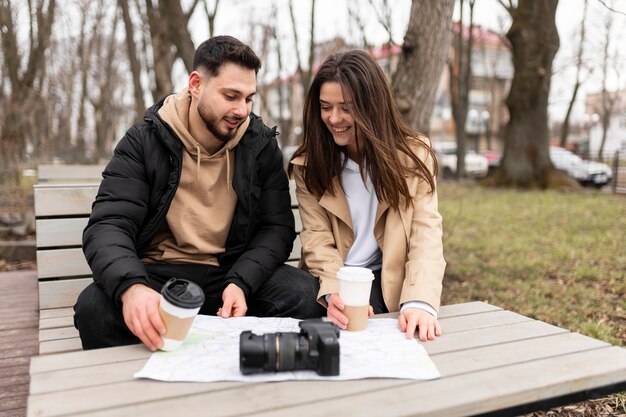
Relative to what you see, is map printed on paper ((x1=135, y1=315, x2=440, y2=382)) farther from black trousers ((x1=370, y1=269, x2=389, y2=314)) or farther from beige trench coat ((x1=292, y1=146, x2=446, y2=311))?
black trousers ((x1=370, y1=269, x2=389, y2=314))

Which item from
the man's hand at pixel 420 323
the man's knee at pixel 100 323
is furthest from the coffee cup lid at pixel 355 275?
the man's knee at pixel 100 323

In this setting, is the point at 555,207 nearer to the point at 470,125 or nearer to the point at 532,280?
the point at 532,280

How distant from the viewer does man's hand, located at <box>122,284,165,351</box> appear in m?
1.71

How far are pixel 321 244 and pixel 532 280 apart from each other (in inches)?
127

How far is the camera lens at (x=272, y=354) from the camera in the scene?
4.94 feet

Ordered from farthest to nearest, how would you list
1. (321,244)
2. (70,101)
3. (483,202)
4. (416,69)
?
(70,101)
(483,202)
(416,69)
(321,244)

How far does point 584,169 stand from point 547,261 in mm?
12717

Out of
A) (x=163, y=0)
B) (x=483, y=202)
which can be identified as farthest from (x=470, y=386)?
(x=483, y=202)

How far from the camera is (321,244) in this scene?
257cm

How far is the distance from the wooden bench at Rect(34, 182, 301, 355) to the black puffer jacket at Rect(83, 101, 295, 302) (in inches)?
21.1

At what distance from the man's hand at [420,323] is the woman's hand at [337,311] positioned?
0.47 ft

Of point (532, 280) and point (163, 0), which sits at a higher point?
point (163, 0)

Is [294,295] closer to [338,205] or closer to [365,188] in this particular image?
[338,205]

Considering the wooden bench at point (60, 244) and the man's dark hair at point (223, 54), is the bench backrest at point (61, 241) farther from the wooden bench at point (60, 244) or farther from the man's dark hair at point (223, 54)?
A: the man's dark hair at point (223, 54)
